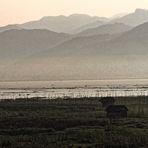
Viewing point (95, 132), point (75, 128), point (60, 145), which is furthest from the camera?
point (75, 128)

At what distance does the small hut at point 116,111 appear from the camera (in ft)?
179

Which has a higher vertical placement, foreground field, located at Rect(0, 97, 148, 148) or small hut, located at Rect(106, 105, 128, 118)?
small hut, located at Rect(106, 105, 128, 118)

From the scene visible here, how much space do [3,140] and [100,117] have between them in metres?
19.5

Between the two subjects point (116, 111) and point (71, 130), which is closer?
point (71, 130)

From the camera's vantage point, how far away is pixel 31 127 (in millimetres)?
49438

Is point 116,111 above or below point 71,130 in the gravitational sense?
above

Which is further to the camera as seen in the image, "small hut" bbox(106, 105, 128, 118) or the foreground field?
"small hut" bbox(106, 105, 128, 118)

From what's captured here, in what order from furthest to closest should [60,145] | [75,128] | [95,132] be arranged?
[75,128], [95,132], [60,145]

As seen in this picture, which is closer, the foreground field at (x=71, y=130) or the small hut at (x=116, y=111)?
the foreground field at (x=71, y=130)

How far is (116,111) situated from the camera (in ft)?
181

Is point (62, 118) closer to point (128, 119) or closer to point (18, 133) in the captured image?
point (128, 119)

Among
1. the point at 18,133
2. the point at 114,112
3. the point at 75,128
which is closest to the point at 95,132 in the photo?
the point at 75,128

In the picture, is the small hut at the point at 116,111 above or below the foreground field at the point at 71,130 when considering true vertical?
above

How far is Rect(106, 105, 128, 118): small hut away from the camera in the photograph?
54.5 meters
